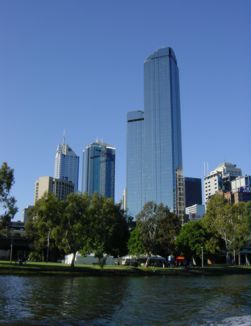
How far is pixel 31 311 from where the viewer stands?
1090 inches

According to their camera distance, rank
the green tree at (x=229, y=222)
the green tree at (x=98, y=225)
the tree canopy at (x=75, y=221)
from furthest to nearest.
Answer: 1. the green tree at (x=229, y=222)
2. the green tree at (x=98, y=225)
3. the tree canopy at (x=75, y=221)

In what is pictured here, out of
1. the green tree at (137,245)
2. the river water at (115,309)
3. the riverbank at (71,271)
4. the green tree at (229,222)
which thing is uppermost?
the green tree at (229,222)

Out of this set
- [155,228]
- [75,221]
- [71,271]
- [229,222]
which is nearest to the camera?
[71,271]

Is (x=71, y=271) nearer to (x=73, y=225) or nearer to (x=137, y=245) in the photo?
(x=73, y=225)

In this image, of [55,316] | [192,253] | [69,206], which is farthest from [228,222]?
[55,316]

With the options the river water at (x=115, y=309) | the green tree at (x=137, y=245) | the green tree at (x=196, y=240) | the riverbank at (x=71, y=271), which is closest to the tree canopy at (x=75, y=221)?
the riverbank at (x=71, y=271)

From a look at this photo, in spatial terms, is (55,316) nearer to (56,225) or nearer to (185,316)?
(185,316)

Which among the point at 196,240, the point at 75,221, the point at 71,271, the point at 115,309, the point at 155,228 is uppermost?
the point at 155,228

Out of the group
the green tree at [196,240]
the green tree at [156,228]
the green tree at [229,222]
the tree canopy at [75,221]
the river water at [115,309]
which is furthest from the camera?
the green tree at [229,222]

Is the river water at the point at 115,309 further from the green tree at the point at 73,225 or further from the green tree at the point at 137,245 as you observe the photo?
the green tree at the point at 137,245

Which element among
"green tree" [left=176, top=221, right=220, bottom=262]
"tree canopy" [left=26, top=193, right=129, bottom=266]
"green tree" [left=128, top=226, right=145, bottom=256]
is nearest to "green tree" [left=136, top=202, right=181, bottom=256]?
"green tree" [left=128, top=226, right=145, bottom=256]

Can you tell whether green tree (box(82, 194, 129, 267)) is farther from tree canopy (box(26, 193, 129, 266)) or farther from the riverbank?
the riverbank

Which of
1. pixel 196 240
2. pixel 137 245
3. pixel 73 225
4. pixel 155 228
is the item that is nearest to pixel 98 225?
pixel 73 225

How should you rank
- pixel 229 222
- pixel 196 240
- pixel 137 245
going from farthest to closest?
pixel 229 222 < pixel 196 240 < pixel 137 245
